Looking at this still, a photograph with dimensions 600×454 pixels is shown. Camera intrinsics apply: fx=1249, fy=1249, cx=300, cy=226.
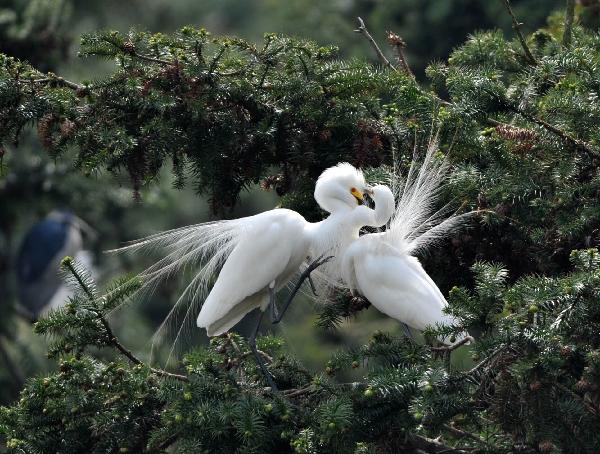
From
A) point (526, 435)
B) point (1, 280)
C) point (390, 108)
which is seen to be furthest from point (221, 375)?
point (1, 280)

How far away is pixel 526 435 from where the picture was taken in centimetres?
330

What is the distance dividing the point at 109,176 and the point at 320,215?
13.1 ft

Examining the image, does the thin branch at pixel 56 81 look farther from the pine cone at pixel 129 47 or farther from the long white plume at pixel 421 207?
the long white plume at pixel 421 207

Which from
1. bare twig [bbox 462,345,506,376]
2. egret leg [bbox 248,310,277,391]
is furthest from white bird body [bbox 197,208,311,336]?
bare twig [bbox 462,345,506,376]

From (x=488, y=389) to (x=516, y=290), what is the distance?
32 cm

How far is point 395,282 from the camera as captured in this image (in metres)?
4.22

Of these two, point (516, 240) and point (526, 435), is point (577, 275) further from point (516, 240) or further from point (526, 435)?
point (516, 240)

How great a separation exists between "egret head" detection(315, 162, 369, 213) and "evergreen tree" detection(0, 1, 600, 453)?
0.18 metres

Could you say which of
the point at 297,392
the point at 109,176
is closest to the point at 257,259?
the point at 297,392

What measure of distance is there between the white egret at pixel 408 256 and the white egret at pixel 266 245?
0.08 metres

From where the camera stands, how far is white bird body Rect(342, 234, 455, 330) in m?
4.20

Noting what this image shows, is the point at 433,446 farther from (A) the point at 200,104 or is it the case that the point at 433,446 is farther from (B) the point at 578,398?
(A) the point at 200,104

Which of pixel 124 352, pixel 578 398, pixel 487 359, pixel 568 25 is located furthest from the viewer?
pixel 568 25

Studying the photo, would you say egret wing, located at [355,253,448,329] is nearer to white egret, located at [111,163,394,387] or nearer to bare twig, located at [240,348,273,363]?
white egret, located at [111,163,394,387]
